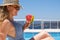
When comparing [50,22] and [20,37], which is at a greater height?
[20,37]

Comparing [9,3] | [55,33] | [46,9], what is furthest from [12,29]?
[46,9]

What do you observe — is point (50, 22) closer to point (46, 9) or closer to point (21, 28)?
point (46, 9)

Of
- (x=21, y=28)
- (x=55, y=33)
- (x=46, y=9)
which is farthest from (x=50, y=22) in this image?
(x=21, y=28)

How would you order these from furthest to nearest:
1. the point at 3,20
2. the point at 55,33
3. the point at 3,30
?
the point at 55,33 < the point at 3,20 < the point at 3,30

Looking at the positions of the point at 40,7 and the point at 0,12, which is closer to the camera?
the point at 0,12

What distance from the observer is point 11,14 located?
5.95 feet

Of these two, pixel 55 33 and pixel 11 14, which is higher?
pixel 11 14

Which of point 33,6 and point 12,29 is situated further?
point 33,6

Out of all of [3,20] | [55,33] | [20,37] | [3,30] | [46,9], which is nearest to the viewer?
[3,30]

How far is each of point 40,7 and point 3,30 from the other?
16422mm

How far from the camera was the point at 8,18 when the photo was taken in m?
1.80

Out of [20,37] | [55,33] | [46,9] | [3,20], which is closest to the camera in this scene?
[3,20]

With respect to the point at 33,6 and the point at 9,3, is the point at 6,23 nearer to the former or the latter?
the point at 9,3

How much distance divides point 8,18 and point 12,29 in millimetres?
103
